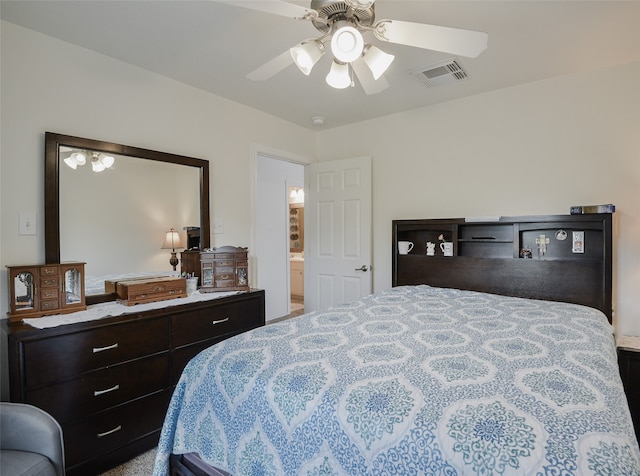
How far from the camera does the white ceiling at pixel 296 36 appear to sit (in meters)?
1.82

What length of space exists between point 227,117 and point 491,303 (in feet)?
8.78

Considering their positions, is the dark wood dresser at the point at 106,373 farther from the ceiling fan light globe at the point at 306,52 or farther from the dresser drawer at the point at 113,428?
the ceiling fan light globe at the point at 306,52

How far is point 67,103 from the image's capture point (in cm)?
214

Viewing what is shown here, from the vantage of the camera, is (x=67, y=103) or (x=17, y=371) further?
(x=67, y=103)

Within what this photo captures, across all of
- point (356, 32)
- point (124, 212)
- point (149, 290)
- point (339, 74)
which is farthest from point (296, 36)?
point (149, 290)

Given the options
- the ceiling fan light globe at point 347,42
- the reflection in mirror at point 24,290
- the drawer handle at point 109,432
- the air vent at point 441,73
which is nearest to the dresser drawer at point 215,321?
the drawer handle at point 109,432

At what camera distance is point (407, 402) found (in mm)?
986

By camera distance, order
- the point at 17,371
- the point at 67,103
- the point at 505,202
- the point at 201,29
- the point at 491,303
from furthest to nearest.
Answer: the point at 505,202, the point at 491,303, the point at 67,103, the point at 201,29, the point at 17,371

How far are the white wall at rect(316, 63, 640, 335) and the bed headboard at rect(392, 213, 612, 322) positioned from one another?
187mm

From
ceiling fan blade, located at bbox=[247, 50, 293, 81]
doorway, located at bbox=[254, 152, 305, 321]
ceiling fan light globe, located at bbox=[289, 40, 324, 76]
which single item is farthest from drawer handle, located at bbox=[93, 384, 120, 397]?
doorway, located at bbox=[254, 152, 305, 321]

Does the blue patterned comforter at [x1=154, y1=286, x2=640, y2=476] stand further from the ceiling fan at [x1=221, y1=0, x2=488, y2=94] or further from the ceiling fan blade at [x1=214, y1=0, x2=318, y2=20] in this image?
the ceiling fan blade at [x1=214, y1=0, x2=318, y2=20]

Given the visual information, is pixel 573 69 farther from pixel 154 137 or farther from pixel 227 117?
pixel 154 137

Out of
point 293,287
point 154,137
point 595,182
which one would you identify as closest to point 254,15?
point 154,137

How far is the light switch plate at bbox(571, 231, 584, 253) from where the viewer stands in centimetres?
254
